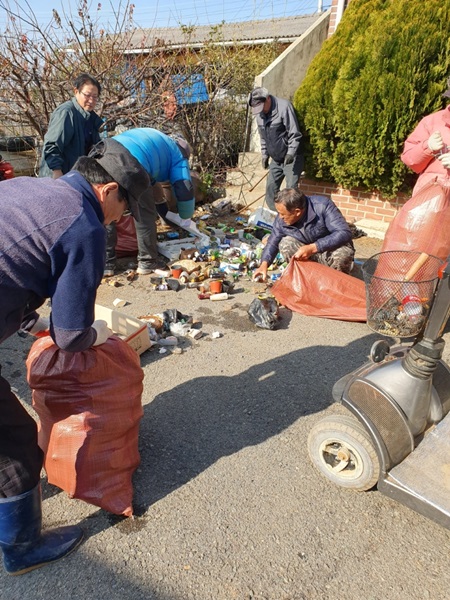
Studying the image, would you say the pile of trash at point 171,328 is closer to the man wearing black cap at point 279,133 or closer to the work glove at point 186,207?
the work glove at point 186,207

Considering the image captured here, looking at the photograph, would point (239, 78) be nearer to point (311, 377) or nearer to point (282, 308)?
point (282, 308)

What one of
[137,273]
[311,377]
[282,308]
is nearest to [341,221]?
[282,308]

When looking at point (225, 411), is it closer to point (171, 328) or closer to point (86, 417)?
point (86, 417)

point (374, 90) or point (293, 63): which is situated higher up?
point (293, 63)

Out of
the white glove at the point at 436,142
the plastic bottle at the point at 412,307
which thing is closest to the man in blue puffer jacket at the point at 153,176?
the white glove at the point at 436,142

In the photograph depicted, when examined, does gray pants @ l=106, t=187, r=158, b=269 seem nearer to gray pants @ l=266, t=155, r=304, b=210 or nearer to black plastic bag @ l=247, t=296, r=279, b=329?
black plastic bag @ l=247, t=296, r=279, b=329

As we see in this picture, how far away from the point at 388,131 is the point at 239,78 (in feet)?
14.2

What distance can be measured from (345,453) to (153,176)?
130 inches

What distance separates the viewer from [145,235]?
17.6 ft

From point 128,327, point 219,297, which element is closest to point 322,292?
point 219,297

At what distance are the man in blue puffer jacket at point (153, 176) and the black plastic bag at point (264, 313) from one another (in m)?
1.38

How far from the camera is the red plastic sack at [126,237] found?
5.85m

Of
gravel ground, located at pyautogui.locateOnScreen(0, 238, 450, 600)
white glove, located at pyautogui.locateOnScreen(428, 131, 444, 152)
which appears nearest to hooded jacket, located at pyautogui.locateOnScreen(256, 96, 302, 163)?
white glove, located at pyautogui.locateOnScreen(428, 131, 444, 152)

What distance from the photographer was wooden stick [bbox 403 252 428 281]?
2.97m
